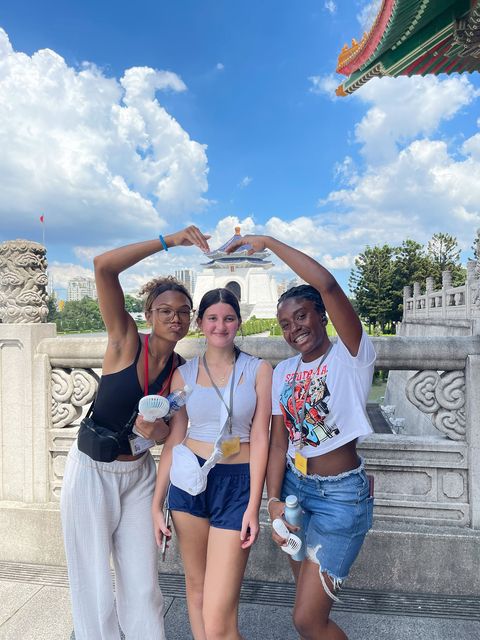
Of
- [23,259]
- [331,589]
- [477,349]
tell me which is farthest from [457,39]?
[331,589]

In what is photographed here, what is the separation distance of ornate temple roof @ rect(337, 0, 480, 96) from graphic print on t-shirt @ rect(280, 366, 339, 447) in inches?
194

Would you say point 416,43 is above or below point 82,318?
above

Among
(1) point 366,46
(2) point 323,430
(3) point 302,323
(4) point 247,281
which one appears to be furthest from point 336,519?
(4) point 247,281

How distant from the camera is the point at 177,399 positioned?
202 cm

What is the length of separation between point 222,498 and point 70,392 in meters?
1.99

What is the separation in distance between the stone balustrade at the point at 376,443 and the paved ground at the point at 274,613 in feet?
0.51

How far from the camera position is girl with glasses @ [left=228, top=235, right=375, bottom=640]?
191 cm

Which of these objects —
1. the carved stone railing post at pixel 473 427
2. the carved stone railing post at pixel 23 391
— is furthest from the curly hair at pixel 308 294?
the carved stone railing post at pixel 23 391

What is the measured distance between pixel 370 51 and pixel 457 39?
8.30 ft

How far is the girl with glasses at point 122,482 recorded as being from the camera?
6.93ft

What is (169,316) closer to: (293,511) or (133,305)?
(293,511)

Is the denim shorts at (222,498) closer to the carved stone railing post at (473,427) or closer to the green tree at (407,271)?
the carved stone railing post at (473,427)

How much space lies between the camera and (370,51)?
24.0 ft

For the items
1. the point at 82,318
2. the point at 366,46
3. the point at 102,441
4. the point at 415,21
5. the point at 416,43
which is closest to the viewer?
the point at 102,441
